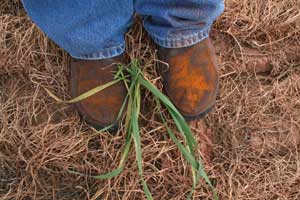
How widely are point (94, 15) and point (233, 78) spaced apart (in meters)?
0.57

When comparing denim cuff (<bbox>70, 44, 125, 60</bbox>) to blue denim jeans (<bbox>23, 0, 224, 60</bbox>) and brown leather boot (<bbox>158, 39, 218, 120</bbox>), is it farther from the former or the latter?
brown leather boot (<bbox>158, 39, 218, 120</bbox>)

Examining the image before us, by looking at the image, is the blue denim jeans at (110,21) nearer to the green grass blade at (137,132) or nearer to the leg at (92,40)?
the leg at (92,40)

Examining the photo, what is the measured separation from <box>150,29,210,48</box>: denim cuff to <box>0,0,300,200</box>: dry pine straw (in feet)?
0.32

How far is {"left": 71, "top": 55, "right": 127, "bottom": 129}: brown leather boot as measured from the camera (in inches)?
50.0

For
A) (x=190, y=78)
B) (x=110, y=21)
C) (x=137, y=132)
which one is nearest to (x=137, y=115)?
(x=137, y=132)

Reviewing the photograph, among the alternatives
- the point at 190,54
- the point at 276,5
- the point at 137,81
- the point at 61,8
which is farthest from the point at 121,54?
the point at 276,5

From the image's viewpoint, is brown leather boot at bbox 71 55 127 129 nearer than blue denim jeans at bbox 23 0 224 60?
No

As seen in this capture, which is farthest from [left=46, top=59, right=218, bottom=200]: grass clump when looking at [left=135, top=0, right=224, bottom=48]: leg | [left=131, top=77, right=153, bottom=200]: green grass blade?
[left=135, top=0, right=224, bottom=48]: leg

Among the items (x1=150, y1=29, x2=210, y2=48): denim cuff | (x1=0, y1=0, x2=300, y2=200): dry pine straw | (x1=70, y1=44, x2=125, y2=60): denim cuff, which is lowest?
(x1=0, y1=0, x2=300, y2=200): dry pine straw

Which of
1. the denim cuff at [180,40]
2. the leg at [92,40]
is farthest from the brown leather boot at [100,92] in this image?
the denim cuff at [180,40]

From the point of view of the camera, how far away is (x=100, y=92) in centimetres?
128

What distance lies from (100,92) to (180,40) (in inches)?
10.0

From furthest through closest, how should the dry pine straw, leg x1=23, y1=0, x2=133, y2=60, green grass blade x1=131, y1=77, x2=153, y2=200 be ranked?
the dry pine straw < green grass blade x1=131, y1=77, x2=153, y2=200 < leg x1=23, y1=0, x2=133, y2=60

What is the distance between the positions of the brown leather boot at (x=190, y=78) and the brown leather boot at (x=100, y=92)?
0.43ft
